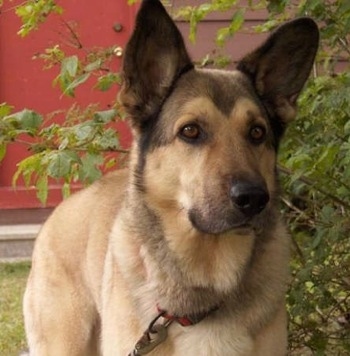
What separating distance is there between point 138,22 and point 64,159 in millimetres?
714

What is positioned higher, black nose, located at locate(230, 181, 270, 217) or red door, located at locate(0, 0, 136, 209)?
black nose, located at locate(230, 181, 270, 217)

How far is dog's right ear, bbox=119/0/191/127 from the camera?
3.66 meters

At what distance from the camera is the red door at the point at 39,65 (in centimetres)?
883

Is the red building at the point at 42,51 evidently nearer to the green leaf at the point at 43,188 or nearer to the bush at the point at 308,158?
the bush at the point at 308,158

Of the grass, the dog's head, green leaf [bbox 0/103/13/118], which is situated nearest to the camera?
the dog's head

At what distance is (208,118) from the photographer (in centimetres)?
355

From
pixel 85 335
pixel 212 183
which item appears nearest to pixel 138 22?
pixel 212 183

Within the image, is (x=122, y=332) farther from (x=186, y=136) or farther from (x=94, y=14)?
(x=94, y=14)

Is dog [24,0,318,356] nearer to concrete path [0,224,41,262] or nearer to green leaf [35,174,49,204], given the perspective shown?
green leaf [35,174,49,204]

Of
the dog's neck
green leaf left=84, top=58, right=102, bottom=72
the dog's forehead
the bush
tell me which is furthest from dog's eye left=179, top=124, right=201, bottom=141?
green leaf left=84, top=58, right=102, bottom=72

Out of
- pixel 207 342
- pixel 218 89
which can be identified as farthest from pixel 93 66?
pixel 207 342

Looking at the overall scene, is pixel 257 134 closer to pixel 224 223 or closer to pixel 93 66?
pixel 224 223

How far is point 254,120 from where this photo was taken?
11.8 feet

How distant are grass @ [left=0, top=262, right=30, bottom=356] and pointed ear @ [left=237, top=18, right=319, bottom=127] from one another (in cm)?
282
